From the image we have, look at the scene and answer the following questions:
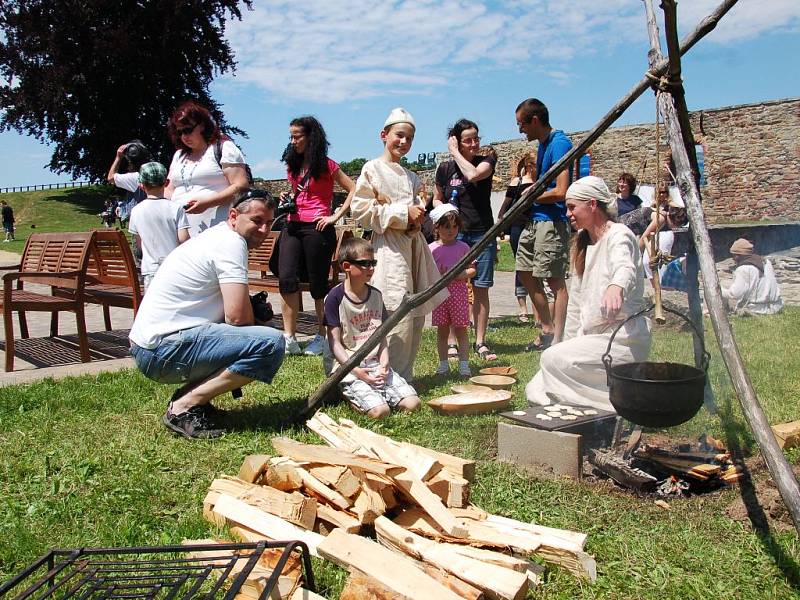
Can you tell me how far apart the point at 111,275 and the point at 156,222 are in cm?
206

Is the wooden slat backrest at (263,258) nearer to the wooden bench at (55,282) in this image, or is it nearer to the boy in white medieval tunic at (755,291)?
the wooden bench at (55,282)

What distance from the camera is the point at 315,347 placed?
6.74 meters

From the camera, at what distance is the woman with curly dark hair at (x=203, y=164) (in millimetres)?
5703

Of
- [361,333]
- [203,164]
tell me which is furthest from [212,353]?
[203,164]

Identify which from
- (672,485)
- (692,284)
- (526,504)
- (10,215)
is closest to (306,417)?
(526,504)

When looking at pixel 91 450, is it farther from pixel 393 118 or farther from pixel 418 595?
pixel 393 118

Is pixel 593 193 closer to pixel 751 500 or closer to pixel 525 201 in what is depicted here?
pixel 525 201

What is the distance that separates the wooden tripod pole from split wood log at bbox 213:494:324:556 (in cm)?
175

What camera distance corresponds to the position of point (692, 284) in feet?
14.5

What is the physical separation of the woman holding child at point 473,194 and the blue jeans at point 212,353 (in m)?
2.74

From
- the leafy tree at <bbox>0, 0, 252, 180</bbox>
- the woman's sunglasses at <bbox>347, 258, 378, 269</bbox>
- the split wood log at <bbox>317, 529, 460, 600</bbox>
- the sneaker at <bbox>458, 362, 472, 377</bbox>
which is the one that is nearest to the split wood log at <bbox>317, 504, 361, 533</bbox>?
the split wood log at <bbox>317, 529, 460, 600</bbox>

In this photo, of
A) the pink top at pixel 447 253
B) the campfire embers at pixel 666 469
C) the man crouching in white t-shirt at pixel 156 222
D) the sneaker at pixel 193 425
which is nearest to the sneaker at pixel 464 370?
the pink top at pixel 447 253

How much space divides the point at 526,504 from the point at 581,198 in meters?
1.99

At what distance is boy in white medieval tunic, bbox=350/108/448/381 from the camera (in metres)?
5.38
